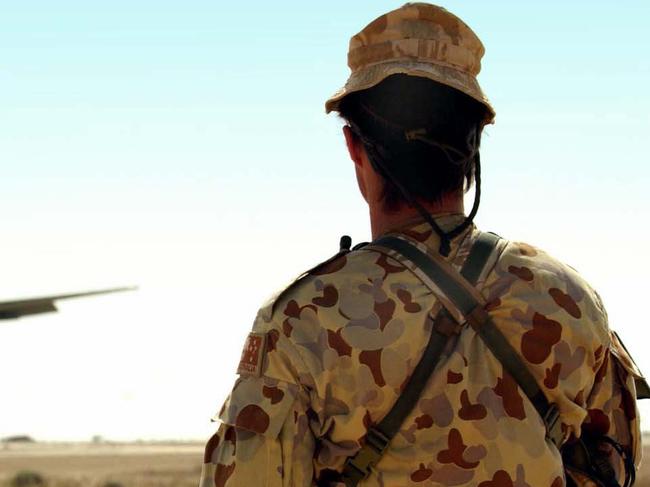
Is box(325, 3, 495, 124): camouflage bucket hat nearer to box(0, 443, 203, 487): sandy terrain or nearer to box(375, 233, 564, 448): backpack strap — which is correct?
box(375, 233, 564, 448): backpack strap

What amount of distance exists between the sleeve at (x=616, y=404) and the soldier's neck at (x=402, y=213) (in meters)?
0.59

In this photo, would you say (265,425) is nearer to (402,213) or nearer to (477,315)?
(477,315)

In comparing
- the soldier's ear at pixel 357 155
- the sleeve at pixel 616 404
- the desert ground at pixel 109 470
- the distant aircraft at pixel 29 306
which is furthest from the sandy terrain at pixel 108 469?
the soldier's ear at pixel 357 155

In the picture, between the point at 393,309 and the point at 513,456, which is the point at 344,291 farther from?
the point at 513,456

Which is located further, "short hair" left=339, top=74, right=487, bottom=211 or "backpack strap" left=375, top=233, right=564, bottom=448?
"short hair" left=339, top=74, right=487, bottom=211

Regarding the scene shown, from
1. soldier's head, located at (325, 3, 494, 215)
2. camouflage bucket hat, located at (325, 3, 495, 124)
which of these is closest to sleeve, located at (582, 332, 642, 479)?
soldier's head, located at (325, 3, 494, 215)

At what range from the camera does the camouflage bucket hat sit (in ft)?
10.6

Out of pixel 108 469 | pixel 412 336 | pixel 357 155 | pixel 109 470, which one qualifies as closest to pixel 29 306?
pixel 357 155

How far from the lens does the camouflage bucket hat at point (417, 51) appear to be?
3.24 m

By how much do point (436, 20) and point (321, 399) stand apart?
111 cm

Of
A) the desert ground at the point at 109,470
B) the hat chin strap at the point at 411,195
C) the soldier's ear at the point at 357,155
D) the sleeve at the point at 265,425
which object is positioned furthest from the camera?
the desert ground at the point at 109,470

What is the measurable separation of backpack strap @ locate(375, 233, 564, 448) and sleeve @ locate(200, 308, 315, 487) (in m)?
0.41

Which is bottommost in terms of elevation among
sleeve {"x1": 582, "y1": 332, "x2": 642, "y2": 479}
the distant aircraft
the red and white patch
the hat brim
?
the distant aircraft

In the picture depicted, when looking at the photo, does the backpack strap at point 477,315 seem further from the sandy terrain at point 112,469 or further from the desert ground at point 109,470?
the sandy terrain at point 112,469
